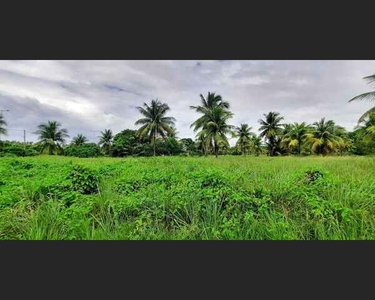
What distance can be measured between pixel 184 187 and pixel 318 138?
32.3 m

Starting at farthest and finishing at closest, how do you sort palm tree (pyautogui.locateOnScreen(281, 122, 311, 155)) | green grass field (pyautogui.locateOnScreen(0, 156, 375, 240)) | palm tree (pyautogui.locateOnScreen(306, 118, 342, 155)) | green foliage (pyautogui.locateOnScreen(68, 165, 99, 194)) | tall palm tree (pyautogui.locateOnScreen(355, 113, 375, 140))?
palm tree (pyautogui.locateOnScreen(281, 122, 311, 155)) → palm tree (pyautogui.locateOnScreen(306, 118, 342, 155)) → tall palm tree (pyautogui.locateOnScreen(355, 113, 375, 140)) → green foliage (pyautogui.locateOnScreen(68, 165, 99, 194)) → green grass field (pyautogui.locateOnScreen(0, 156, 375, 240))

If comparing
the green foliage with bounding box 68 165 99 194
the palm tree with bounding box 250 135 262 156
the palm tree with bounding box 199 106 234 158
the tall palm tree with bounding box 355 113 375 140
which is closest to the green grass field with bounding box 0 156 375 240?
the green foliage with bounding box 68 165 99 194

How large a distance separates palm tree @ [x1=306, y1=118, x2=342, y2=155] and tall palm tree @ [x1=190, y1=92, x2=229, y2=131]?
1455cm

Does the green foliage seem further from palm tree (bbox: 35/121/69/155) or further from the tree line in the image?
palm tree (bbox: 35/121/69/155)

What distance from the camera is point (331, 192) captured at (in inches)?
158

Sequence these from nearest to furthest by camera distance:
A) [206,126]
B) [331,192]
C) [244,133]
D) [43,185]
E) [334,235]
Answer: [334,235] → [331,192] → [43,185] → [206,126] → [244,133]

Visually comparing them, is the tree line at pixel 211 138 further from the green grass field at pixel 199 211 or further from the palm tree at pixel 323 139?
the green grass field at pixel 199 211

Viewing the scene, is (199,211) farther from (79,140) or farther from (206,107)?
(79,140)

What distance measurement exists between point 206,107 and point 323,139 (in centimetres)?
1816

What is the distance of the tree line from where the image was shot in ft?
79.8

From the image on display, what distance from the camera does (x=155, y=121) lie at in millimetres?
28109

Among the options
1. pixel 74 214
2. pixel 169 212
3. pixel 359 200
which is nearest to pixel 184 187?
pixel 169 212

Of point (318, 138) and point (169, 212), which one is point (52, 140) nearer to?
point (169, 212)

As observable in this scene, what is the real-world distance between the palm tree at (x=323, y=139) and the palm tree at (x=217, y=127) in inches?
566
